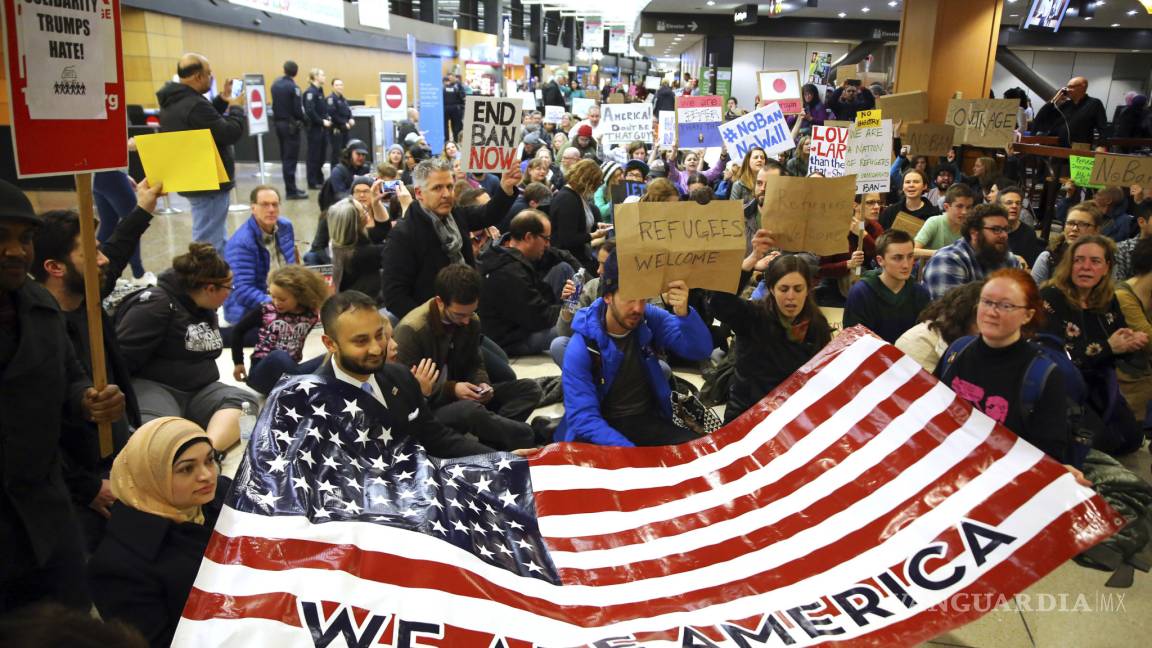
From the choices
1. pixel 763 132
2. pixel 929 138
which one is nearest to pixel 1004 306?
pixel 763 132

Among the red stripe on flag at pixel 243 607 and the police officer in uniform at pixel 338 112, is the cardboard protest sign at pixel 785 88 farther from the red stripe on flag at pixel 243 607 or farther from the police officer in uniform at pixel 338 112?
the red stripe on flag at pixel 243 607

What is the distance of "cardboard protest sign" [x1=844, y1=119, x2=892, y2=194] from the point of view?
7.17 meters

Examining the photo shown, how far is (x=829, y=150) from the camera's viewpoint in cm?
764

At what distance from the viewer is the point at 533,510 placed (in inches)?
121

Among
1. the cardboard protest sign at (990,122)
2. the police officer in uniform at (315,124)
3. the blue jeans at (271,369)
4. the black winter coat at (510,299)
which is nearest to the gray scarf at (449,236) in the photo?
the black winter coat at (510,299)

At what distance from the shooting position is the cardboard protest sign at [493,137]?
A: 23.2 feet

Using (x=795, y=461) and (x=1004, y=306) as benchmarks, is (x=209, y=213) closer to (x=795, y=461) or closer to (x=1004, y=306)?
(x=795, y=461)

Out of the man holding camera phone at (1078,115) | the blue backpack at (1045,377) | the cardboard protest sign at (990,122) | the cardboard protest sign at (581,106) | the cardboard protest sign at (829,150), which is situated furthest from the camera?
the cardboard protest sign at (581,106)

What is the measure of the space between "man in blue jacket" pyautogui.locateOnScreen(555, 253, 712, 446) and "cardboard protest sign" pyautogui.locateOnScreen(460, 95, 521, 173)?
3097 mm

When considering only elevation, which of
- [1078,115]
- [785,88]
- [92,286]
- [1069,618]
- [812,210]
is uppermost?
[785,88]

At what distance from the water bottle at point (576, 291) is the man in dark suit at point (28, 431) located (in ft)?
13.6

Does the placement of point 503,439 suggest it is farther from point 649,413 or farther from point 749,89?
point 749,89

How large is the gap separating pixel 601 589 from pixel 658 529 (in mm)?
386

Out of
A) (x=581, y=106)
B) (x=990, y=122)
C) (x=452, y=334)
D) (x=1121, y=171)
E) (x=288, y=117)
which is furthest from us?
(x=581, y=106)
